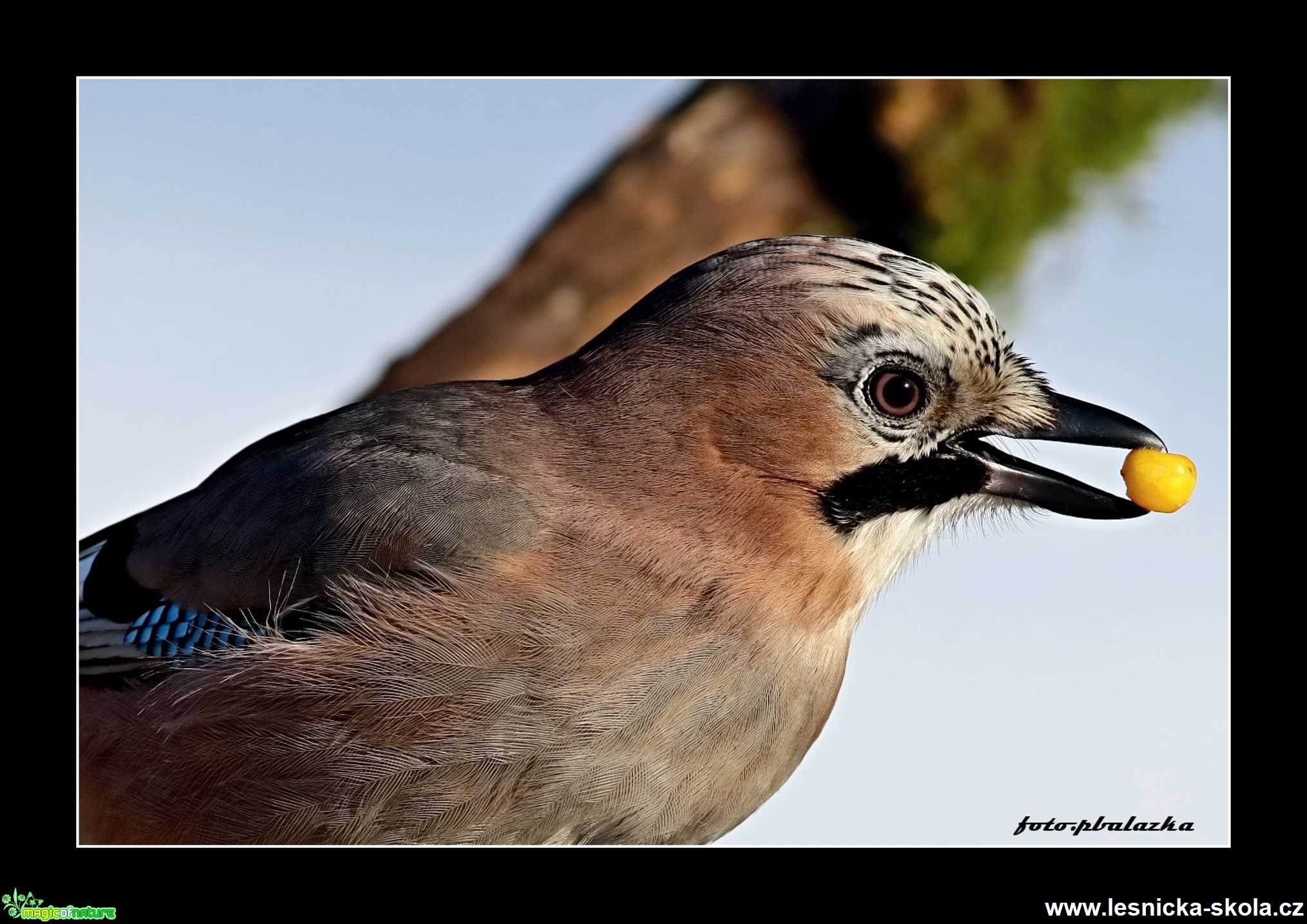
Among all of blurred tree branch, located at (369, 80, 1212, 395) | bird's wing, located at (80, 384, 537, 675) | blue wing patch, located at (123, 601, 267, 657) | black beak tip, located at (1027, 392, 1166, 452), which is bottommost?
blue wing patch, located at (123, 601, 267, 657)

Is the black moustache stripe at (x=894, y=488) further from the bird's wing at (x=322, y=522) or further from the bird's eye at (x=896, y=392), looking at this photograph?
the bird's wing at (x=322, y=522)

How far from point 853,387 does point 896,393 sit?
0.14 meters

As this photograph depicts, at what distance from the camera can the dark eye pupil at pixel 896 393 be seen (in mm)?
3609

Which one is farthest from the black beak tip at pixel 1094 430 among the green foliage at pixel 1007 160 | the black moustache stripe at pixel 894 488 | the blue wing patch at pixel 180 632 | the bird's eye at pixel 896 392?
the blue wing patch at pixel 180 632

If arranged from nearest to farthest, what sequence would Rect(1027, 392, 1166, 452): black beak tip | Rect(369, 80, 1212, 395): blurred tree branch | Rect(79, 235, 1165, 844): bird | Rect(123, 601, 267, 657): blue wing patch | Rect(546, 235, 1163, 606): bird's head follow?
Rect(79, 235, 1165, 844): bird, Rect(546, 235, 1163, 606): bird's head, Rect(123, 601, 267, 657): blue wing patch, Rect(1027, 392, 1166, 452): black beak tip, Rect(369, 80, 1212, 395): blurred tree branch

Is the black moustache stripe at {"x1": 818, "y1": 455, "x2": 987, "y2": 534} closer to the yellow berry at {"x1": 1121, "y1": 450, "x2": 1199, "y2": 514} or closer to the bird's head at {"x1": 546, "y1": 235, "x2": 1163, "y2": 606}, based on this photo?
the bird's head at {"x1": 546, "y1": 235, "x2": 1163, "y2": 606}

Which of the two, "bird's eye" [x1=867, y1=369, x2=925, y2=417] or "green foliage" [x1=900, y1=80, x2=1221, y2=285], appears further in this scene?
"green foliage" [x1=900, y1=80, x2=1221, y2=285]

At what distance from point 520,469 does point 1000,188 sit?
3.17 metres

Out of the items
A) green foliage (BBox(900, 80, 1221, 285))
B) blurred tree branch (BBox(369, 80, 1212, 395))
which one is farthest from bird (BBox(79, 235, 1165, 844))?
Result: blurred tree branch (BBox(369, 80, 1212, 395))

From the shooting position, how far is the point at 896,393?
11.9 feet

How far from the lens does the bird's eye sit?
11.8 feet

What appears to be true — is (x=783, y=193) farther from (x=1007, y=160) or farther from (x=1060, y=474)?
(x=1060, y=474)

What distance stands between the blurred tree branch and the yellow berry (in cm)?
199

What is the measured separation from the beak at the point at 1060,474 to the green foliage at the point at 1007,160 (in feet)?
6.14
